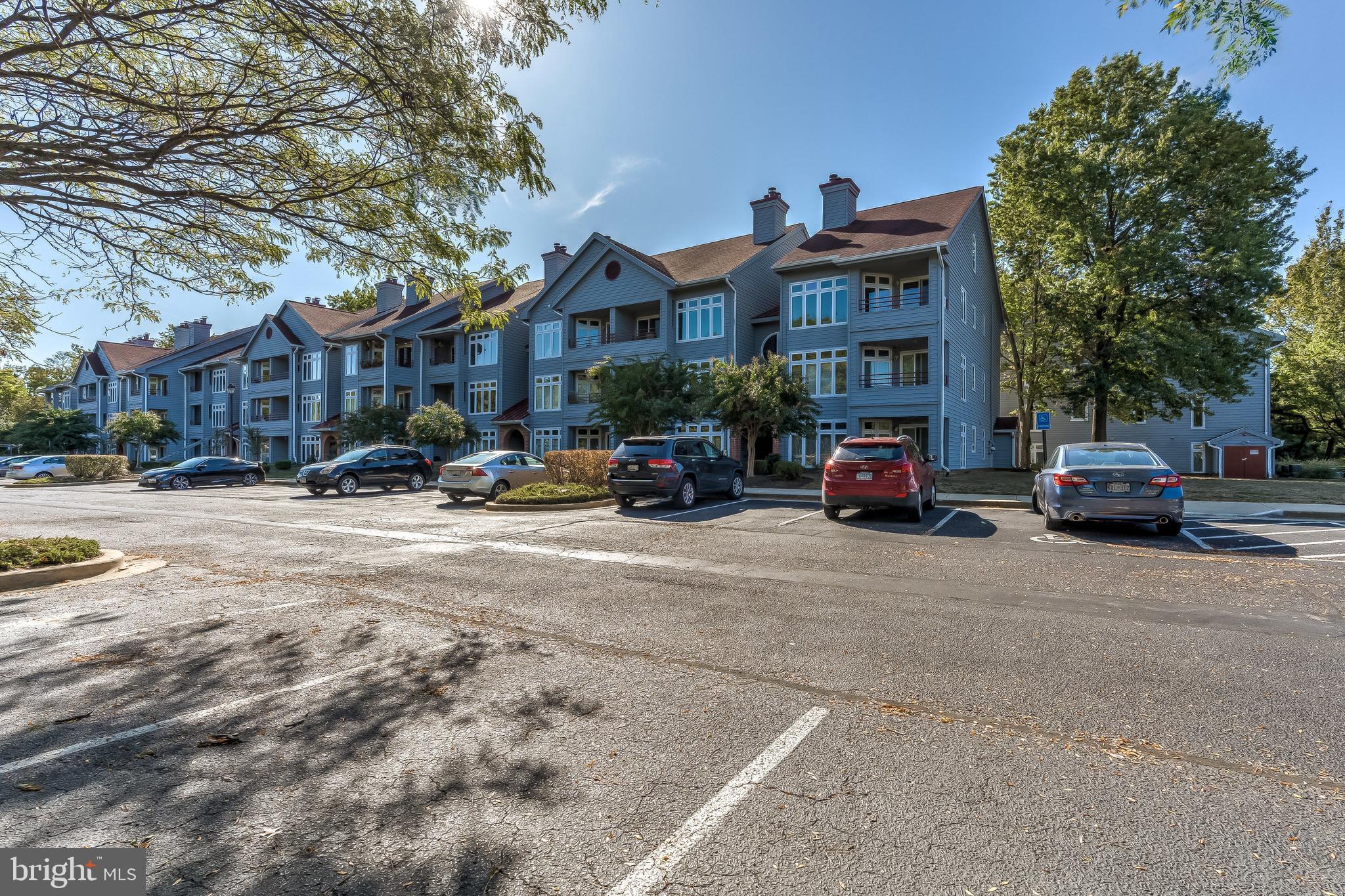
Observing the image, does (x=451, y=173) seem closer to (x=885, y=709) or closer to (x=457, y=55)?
(x=457, y=55)

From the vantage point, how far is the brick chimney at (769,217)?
104 ft

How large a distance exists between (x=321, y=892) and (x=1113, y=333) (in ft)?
106

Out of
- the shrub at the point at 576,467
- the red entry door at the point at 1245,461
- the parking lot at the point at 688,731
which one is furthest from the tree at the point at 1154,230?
the parking lot at the point at 688,731

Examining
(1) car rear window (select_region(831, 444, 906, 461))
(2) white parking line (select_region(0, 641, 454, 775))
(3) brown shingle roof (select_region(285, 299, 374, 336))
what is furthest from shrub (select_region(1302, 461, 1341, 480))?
(3) brown shingle roof (select_region(285, 299, 374, 336))

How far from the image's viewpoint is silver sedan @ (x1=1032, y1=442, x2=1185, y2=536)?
10.6 m

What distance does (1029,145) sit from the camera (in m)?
28.8

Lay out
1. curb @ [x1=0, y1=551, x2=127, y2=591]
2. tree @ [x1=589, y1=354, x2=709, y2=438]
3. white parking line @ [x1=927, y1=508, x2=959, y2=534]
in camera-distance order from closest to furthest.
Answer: curb @ [x1=0, y1=551, x2=127, y2=591] < white parking line @ [x1=927, y1=508, x2=959, y2=534] < tree @ [x1=589, y1=354, x2=709, y2=438]

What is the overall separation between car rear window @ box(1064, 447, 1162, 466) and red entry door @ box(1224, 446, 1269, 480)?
31024 millimetres

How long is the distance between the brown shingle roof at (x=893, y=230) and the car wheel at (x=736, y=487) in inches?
472

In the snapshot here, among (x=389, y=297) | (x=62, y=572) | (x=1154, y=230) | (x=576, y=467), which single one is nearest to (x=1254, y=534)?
(x=576, y=467)

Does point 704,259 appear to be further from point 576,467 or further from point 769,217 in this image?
point 576,467

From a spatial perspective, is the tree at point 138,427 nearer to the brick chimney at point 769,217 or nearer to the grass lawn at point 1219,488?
the brick chimney at point 769,217

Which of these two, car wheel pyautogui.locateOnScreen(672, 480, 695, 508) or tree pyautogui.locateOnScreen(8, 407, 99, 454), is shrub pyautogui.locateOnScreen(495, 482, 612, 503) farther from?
tree pyautogui.locateOnScreen(8, 407, 99, 454)

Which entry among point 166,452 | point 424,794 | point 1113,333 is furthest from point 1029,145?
point 166,452
